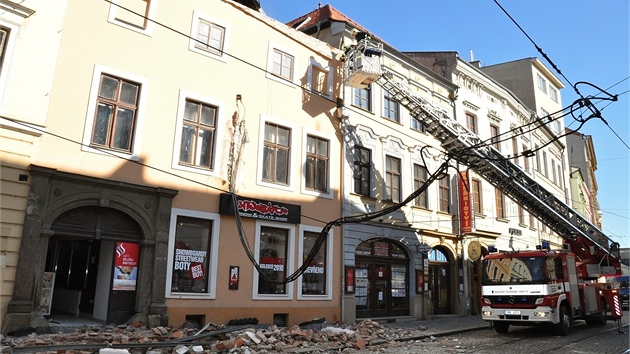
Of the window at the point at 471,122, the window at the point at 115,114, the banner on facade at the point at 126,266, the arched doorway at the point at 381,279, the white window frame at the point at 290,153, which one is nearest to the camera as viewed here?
the banner on facade at the point at 126,266

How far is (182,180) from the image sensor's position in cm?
1293

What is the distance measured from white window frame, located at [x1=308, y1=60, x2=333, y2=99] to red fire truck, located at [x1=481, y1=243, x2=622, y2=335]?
27.3 feet

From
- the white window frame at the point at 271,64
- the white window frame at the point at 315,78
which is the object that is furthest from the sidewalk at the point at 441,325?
the white window frame at the point at 271,64

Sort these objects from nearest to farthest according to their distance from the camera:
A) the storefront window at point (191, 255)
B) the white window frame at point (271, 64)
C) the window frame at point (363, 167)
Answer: the storefront window at point (191, 255) → the white window frame at point (271, 64) → the window frame at point (363, 167)

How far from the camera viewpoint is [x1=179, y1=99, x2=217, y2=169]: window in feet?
43.9

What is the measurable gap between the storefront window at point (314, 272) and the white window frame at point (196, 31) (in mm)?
6556

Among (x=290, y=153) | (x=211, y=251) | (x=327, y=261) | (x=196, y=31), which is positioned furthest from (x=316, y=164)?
(x=196, y=31)

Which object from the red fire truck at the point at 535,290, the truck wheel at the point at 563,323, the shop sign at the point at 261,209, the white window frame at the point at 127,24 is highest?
the white window frame at the point at 127,24

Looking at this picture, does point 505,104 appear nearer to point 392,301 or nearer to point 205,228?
point 392,301

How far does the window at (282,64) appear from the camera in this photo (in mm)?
15977

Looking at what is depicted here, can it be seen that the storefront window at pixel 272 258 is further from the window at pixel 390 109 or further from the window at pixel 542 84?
the window at pixel 542 84

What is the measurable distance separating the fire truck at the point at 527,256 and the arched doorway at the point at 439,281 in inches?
174

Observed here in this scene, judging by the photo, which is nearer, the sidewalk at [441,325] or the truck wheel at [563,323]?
the truck wheel at [563,323]

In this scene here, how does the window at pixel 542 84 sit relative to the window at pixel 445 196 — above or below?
above
